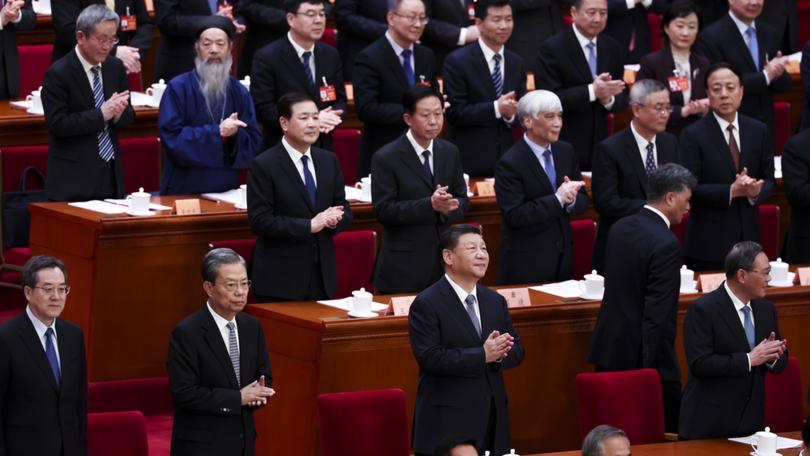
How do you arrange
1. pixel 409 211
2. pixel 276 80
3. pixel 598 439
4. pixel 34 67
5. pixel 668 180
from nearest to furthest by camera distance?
pixel 598 439, pixel 668 180, pixel 409 211, pixel 276 80, pixel 34 67

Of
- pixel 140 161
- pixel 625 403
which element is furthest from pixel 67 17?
pixel 625 403

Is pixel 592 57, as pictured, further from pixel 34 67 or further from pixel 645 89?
pixel 34 67

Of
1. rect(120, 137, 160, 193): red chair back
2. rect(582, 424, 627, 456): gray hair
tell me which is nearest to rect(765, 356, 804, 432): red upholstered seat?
rect(582, 424, 627, 456): gray hair

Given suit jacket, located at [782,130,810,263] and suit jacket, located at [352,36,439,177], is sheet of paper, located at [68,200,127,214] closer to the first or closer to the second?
suit jacket, located at [352,36,439,177]

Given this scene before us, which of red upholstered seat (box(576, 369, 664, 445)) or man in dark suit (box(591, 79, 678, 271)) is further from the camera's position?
man in dark suit (box(591, 79, 678, 271))

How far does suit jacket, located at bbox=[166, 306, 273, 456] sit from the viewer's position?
577cm

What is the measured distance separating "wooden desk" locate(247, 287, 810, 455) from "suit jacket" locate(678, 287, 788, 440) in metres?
0.94

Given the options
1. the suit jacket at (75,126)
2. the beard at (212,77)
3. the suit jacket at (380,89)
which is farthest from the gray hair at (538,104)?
the suit jacket at (75,126)

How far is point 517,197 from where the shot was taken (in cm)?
745

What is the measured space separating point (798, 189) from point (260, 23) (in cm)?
315

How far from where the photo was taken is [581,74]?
348 inches

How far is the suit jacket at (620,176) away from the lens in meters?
7.58

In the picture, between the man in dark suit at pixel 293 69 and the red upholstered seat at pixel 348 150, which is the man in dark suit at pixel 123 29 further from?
the red upholstered seat at pixel 348 150

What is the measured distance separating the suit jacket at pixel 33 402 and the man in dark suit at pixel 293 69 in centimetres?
283
